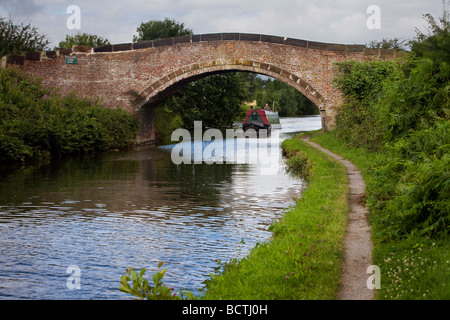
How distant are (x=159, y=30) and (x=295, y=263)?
45515mm

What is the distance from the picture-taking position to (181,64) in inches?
955

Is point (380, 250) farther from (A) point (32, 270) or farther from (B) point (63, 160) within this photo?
(B) point (63, 160)

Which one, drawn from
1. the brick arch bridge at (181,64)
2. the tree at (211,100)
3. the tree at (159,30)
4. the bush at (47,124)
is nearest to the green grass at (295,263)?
the bush at (47,124)

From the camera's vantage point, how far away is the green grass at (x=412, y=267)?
13.8ft

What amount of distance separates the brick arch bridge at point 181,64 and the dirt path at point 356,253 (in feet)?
47.9

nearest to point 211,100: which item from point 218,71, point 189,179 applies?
point 218,71

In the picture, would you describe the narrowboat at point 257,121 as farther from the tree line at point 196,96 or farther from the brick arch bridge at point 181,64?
the brick arch bridge at point 181,64

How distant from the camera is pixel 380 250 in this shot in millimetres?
5500

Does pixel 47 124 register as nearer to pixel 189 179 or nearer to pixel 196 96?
pixel 189 179

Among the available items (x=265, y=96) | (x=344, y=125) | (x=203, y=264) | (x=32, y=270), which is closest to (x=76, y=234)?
(x=32, y=270)

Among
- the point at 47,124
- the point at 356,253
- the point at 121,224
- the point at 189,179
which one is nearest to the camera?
the point at 356,253

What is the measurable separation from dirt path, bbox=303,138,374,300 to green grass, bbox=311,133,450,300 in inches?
4.0

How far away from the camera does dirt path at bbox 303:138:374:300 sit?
176 inches

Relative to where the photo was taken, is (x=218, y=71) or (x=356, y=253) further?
(x=218, y=71)
